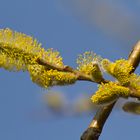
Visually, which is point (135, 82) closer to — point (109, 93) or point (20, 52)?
point (109, 93)

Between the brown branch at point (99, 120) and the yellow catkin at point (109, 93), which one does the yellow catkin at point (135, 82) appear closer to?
the yellow catkin at point (109, 93)

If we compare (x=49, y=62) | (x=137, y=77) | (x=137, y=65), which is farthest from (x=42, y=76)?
(x=137, y=65)

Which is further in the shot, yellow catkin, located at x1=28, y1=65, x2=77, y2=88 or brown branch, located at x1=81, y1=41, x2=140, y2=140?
brown branch, located at x1=81, y1=41, x2=140, y2=140

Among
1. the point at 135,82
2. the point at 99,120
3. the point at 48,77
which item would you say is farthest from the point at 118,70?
the point at 99,120

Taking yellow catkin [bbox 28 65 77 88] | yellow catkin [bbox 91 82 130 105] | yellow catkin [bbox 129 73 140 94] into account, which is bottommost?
yellow catkin [bbox 91 82 130 105]

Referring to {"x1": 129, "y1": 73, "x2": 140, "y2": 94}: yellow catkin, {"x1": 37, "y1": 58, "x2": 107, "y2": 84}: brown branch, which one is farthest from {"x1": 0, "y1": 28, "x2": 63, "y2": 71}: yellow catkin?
{"x1": 129, "y1": 73, "x2": 140, "y2": 94}: yellow catkin

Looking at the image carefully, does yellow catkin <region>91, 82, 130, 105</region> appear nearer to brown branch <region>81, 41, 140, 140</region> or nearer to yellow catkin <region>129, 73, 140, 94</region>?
yellow catkin <region>129, 73, 140, 94</region>
